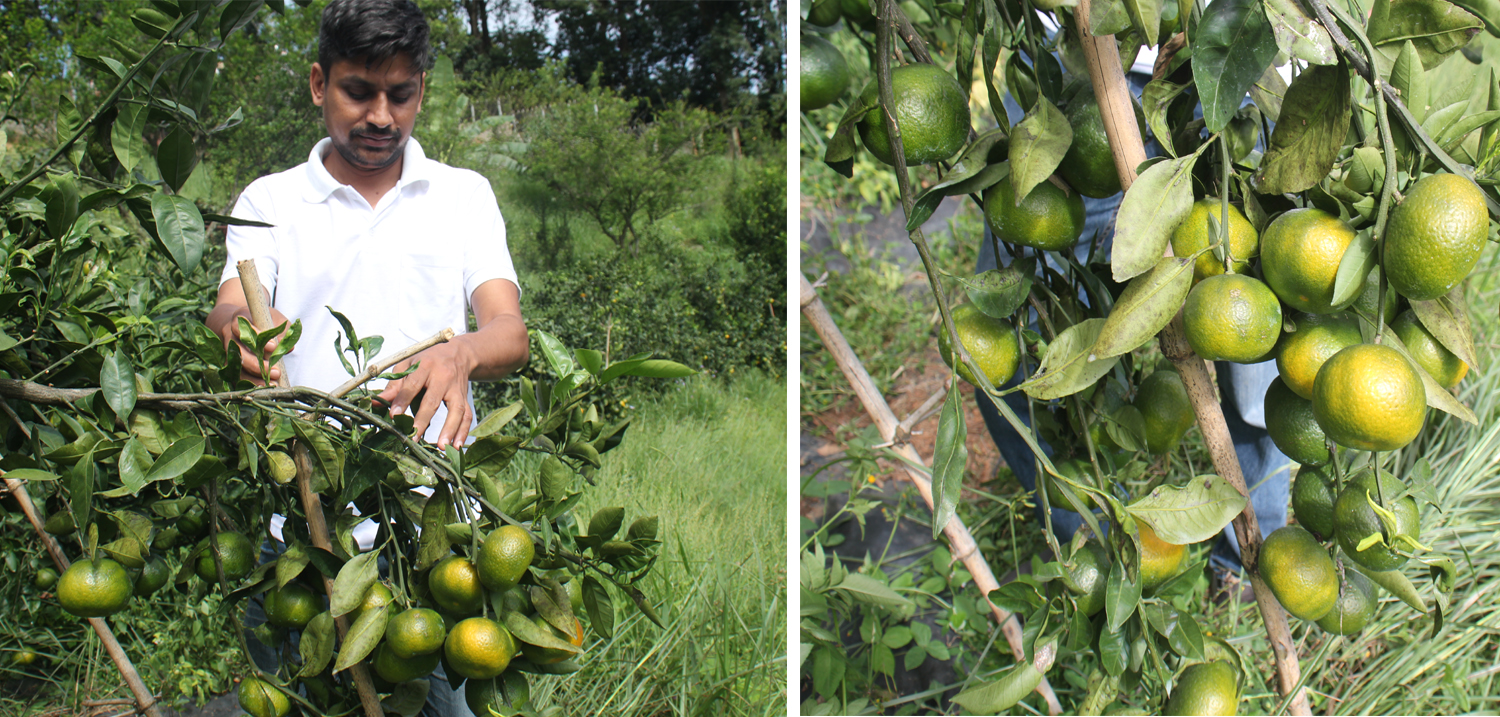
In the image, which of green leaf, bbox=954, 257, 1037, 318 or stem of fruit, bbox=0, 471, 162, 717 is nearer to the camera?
green leaf, bbox=954, 257, 1037, 318

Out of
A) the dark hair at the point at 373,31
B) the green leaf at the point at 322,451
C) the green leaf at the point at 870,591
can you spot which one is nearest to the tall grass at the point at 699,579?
the green leaf at the point at 870,591

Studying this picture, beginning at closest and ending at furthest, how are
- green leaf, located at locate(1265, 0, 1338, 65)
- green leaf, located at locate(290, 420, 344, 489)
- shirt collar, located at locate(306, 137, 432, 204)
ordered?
green leaf, located at locate(1265, 0, 1338, 65)
green leaf, located at locate(290, 420, 344, 489)
shirt collar, located at locate(306, 137, 432, 204)

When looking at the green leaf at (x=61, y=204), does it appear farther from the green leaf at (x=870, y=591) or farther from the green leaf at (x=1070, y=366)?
the green leaf at (x=870, y=591)

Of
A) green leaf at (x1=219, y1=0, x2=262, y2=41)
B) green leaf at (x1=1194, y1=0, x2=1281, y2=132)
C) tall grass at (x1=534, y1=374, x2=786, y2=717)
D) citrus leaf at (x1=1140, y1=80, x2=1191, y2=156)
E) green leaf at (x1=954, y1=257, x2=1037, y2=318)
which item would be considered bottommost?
tall grass at (x1=534, y1=374, x2=786, y2=717)

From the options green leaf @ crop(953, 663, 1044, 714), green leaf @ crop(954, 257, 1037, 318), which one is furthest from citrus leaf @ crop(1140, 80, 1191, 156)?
green leaf @ crop(953, 663, 1044, 714)

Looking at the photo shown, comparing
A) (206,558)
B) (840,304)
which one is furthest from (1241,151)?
(840,304)

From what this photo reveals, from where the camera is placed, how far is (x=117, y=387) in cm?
47

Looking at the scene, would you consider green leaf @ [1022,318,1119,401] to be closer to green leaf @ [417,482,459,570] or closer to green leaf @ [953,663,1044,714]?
green leaf @ [953,663,1044,714]

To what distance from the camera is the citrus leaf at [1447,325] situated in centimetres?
42

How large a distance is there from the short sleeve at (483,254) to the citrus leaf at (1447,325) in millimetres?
1036

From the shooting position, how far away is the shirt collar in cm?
121

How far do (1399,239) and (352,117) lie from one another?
122cm

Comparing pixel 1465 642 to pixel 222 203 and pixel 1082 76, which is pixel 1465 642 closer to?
pixel 1082 76

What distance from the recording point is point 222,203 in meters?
2.68
